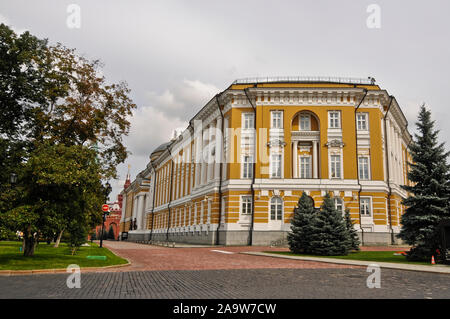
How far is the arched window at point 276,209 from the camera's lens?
35.8 m

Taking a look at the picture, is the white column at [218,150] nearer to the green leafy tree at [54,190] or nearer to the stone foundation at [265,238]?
the stone foundation at [265,238]

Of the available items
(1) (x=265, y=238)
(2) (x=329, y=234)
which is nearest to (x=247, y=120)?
(1) (x=265, y=238)

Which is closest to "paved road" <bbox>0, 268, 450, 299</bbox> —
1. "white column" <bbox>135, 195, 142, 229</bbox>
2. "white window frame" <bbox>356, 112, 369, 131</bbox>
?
"white window frame" <bbox>356, 112, 369, 131</bbox>

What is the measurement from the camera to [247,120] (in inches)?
1526

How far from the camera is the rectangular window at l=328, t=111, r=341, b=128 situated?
37.5m

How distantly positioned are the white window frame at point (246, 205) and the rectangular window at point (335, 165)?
8.34m

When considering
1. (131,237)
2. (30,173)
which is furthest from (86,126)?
(131,237)

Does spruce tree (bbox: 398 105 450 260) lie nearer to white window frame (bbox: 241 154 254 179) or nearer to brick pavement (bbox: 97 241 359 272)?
brick pavement (bbox: 97 241 359 272)

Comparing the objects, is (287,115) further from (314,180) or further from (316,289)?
(316,289)

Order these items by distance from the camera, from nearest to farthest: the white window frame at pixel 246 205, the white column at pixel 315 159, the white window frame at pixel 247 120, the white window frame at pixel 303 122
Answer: the white window frame at pixel 246 205, the white column at pixel 315 159, the white window frame at pixel 303 122, the white window frame at pixel 247 120

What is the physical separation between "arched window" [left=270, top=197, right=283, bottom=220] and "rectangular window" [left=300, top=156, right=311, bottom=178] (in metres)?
3.90

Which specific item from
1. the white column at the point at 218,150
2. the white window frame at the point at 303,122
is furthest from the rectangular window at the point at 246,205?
the white window frame at the point at 303,122

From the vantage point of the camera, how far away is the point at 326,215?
2466 cm

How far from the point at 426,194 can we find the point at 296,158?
59.0 feet
